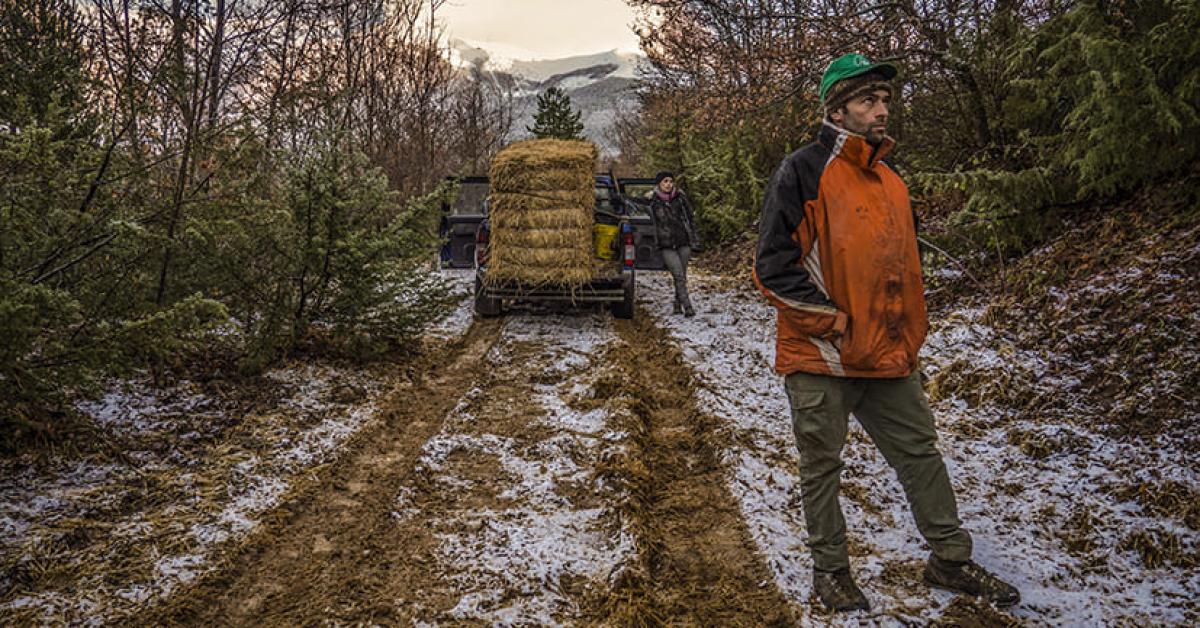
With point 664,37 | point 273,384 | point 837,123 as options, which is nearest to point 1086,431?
point 837,123

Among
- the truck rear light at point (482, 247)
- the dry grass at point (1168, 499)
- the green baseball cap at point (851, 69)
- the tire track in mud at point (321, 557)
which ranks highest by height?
the green baseball cap at point (851, 69)

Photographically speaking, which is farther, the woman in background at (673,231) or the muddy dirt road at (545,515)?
the woman in background at (673,231)

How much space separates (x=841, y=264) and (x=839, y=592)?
4.69 feet

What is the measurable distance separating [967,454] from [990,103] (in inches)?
218

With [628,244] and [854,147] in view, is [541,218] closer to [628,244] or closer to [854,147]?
[628,244]

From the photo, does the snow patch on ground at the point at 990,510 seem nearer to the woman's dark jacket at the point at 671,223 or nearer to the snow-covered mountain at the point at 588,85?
the woman's dark jacket at the point at 671,223

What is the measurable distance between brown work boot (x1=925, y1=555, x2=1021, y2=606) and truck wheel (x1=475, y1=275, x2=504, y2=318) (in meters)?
7.51

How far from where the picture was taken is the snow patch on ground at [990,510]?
2928 mm

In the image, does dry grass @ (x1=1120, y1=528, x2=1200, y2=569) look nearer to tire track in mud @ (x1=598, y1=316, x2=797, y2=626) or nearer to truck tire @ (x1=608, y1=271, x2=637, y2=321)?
tire track in mud @ (x1=598, y1=316, x2=797, y2=626)

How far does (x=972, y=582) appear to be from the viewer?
2939mm

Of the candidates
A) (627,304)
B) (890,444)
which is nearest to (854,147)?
(890,444)

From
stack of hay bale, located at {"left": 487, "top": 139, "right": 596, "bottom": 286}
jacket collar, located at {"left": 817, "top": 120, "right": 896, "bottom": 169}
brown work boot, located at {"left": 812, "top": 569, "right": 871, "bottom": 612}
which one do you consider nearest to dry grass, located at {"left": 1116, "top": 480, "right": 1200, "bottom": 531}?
brown work boot, located at {"left": 812, "top": 569, "right": 871, "bottom": 612}

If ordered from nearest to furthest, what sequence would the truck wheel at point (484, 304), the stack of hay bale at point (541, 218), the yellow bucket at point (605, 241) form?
the stack of hay bale at point (541, 218) < the yellow bucket at point (605, 241) < the truck wheel at point (484, 304)

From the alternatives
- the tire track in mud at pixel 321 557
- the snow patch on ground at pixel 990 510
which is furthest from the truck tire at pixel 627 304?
the tire track in mud at pixel 321 557
